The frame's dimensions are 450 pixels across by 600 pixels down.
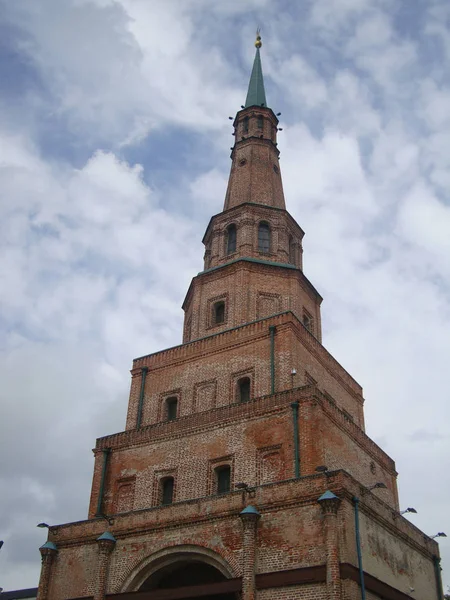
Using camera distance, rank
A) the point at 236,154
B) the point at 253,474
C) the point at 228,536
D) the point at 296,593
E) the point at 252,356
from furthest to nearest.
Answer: the point at 236,154 < the point at 252,356 < the point at 253,474 < the point at 228,536 < the point at 296,593

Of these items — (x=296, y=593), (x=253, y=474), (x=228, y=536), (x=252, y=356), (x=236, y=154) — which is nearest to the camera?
(x=296, y=593)

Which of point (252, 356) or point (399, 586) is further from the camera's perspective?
point (252, 356)

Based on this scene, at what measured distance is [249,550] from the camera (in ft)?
71.1

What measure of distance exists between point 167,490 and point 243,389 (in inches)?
194

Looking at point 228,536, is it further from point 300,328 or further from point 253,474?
point 300,328

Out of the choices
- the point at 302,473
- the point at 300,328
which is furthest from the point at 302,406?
the point at 300,328

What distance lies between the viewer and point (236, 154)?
38344 mm

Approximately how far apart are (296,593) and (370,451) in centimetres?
1027

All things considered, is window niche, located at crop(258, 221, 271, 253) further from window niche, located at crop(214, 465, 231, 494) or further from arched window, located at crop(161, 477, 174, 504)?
arched window, located at crop(161, 477, 174, 504)

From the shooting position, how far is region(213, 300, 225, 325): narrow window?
1247 inches

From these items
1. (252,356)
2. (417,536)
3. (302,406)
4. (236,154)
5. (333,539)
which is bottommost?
(333,539)

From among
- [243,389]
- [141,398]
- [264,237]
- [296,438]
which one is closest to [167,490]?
[141,398]

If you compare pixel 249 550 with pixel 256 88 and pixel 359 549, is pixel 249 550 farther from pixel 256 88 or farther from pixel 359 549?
pixel 256 88

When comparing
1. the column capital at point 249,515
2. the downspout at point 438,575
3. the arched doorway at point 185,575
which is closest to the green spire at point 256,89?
the column capital at point 249,515
